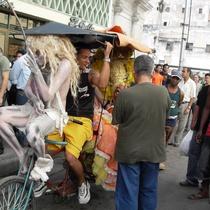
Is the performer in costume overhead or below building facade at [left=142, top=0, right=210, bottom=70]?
below

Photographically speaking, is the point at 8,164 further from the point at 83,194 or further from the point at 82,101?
the point at 82,101

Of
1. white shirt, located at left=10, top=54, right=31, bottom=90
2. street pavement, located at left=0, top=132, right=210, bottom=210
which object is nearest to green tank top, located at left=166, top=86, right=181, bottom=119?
street pavement, located at left=0, top=132, right=210, bottom=210

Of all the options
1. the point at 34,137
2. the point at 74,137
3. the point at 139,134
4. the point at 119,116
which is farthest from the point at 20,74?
the point at 139,134

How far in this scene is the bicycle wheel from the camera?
2.96m

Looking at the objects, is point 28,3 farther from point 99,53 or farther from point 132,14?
point 132,14

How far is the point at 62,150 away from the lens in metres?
3.72

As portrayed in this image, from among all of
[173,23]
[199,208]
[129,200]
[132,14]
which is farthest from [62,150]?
[173,23]

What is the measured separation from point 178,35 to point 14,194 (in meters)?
49.8

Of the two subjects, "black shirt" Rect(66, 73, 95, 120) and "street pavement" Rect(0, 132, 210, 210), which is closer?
"black shirt" Rect(66, 73, 95, 120)

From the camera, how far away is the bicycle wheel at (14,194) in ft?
9.70

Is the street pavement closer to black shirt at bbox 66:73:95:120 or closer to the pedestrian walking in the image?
the pedestrian walking

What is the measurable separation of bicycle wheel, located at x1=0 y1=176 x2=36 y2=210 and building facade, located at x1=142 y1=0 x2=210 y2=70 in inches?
1559

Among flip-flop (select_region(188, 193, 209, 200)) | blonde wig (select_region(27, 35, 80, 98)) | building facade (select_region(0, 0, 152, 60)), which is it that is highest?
building facade (select_region(0, 0, 152, 60))

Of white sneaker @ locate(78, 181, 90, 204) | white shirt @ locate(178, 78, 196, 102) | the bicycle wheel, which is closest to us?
the bicycle wheel
